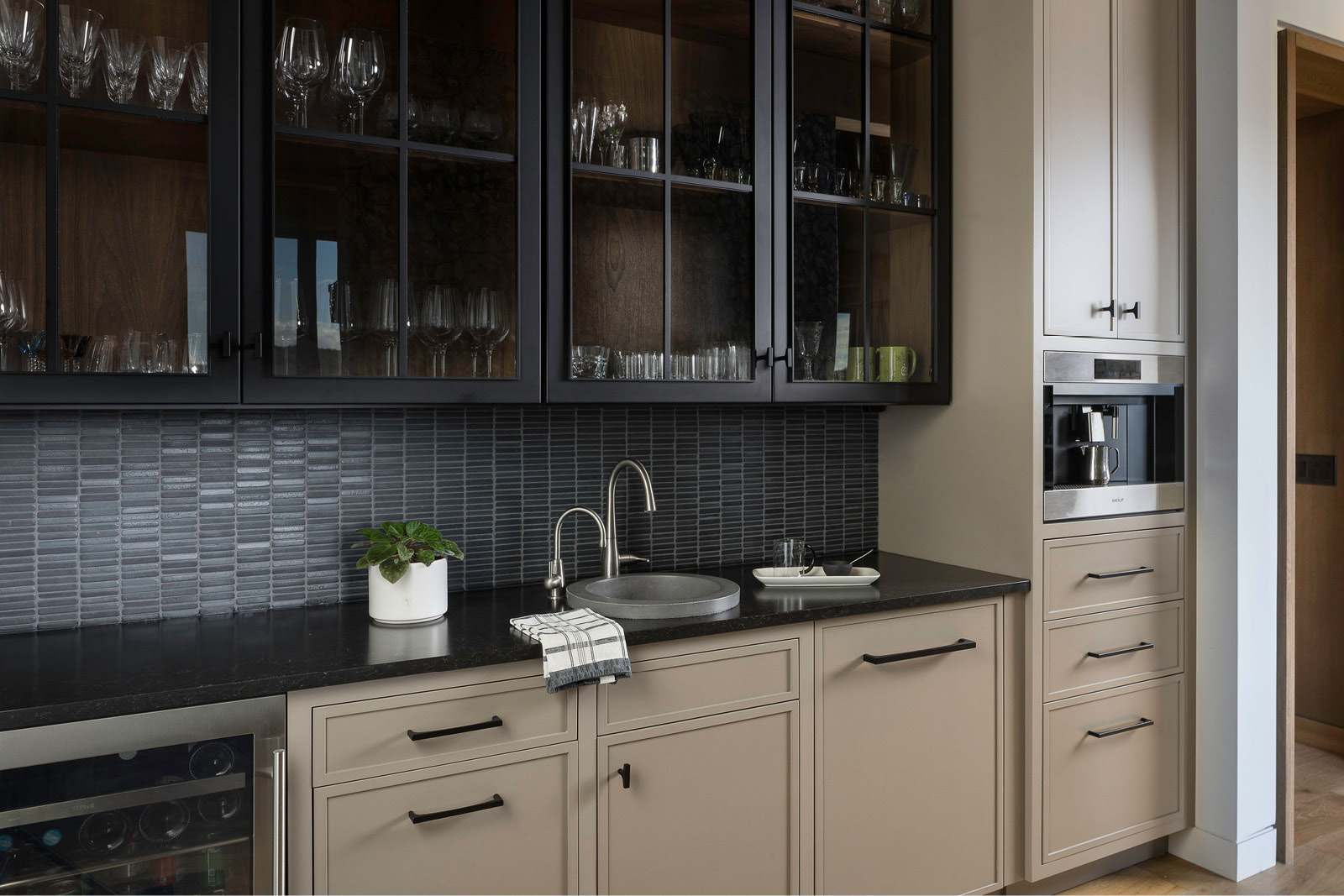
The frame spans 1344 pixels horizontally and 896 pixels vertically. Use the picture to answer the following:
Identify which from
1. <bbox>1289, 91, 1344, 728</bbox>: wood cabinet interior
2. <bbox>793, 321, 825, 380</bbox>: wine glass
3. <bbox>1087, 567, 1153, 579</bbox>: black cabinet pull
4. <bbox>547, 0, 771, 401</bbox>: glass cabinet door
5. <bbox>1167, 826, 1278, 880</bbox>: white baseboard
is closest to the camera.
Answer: <bbox>547, 0, 771, 401</bbox>: glass cabinet door

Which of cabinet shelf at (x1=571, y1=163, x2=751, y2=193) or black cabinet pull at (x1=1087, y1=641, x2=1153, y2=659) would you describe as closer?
cabinet shelf at (x1=571, y1=163, x2=751, y2=193)

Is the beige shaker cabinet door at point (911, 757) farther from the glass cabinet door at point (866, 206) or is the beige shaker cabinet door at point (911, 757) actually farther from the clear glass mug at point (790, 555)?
the glass cabinet door at point (866, 206)

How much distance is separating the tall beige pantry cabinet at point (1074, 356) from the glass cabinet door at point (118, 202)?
5.83ft

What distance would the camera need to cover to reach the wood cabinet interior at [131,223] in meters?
1.61

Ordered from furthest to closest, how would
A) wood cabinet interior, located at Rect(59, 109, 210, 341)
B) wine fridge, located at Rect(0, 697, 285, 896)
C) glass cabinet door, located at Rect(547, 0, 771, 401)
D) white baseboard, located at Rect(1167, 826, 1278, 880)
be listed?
white baseboard, located at Rect(1167, 826, 1278, 880), glass cabinet door, located at Rect(547, 0, 771, 401), wood cabinet interior, located at Rect(59, 109, 210, 341), wine fridge, located at Rect(0, 697, 285, 896)

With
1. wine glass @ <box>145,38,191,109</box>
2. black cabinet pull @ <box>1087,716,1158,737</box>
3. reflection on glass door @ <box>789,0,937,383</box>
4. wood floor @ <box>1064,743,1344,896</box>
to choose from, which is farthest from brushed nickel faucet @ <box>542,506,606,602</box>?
wood floor @ <box>1064,743,1344,896</box>

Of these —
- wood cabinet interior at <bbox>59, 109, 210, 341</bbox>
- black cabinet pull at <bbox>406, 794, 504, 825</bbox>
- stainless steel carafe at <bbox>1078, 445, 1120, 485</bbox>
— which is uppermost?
wood cabinet interior at <bbox>59, 109, 210, 341</bbox>

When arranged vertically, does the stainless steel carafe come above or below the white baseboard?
above

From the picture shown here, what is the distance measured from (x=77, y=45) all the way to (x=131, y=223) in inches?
12.2

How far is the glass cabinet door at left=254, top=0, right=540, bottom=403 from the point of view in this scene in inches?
69.3

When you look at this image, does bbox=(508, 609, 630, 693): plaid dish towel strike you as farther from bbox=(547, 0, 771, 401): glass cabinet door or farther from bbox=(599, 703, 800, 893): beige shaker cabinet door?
bbox=(547, 0, 771, 401): glass cabinet door

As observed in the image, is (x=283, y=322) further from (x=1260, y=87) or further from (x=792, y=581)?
(x=1260, y=87)

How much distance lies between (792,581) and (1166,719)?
46.7 inches

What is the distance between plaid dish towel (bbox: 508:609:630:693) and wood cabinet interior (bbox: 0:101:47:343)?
3.34 ft
